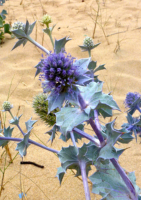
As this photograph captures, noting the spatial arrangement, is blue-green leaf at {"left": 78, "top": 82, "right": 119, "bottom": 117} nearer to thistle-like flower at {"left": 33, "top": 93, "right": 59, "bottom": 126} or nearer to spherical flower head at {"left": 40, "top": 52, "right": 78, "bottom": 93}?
spherical flower head at {"left": 40, "top": 52, "right": 78, "bottom": 93}

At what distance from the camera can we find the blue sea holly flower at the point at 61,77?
2.61 ft

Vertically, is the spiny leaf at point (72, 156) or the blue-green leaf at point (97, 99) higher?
the blue-green leaf at point (97, 99)

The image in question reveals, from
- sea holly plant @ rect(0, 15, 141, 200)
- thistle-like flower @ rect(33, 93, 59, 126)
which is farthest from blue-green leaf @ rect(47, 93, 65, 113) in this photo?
thistle-like flower @ rect(33, 93, 59, 126)

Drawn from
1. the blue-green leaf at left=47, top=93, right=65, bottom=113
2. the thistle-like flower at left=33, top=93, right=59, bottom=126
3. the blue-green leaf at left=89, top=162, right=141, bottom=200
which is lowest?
the blue-green leaf at left=89, top=162, right=141, bottom=200

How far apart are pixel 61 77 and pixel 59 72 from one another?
0.09 feet

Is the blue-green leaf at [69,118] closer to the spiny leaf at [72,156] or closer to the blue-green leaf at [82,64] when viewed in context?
the blue-green leaf at [82,64]

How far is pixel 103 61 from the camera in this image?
2.84 meters

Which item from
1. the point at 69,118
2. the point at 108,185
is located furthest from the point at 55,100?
the point at 108,185

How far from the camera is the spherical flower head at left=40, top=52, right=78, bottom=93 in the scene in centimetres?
79

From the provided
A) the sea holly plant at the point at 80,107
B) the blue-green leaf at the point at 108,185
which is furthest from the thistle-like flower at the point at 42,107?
the blue-green leaf at the point at 108,185

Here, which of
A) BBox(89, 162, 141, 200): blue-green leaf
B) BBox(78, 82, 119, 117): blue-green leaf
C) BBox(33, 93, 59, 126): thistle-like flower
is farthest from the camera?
BBox(33, 93, 59, 126): thistle-like flower

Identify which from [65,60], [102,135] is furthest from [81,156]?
[65,60]

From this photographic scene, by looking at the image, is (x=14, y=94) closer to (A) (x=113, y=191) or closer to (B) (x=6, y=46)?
(B) (x=6, y=46)

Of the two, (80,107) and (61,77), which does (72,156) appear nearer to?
(80,107)
